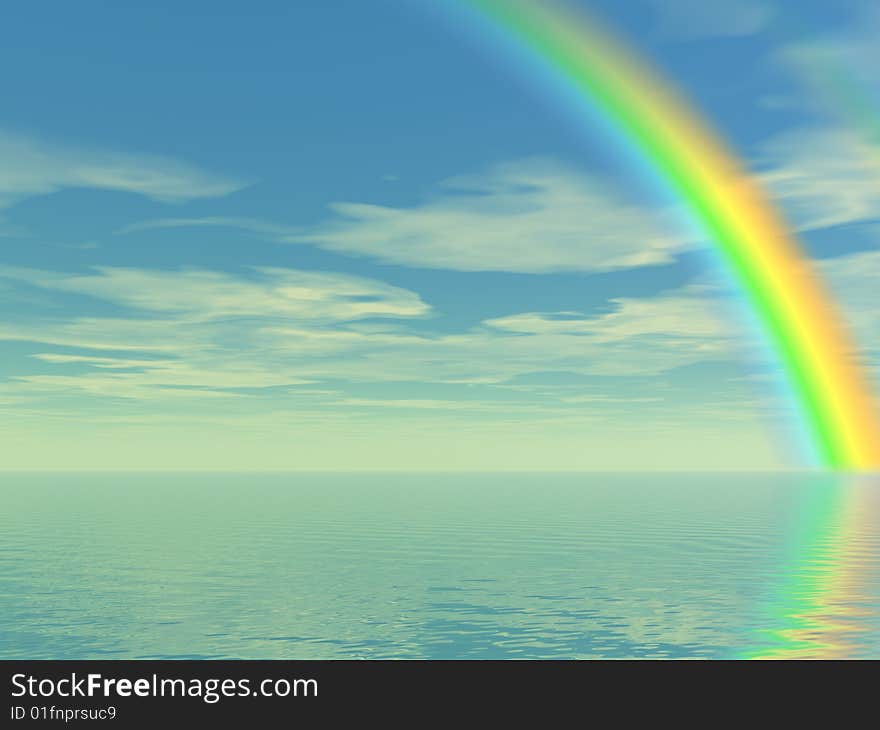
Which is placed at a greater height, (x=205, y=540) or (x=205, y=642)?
(x=205, y=540)

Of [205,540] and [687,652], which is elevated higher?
[205,540]

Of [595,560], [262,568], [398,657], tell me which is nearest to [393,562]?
[262,568]

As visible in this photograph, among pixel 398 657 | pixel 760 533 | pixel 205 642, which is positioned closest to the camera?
pixel 398 657

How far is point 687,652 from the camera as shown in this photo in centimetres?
5344

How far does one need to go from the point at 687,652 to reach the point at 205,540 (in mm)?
97151

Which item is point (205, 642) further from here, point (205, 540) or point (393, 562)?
point (205, 540)
